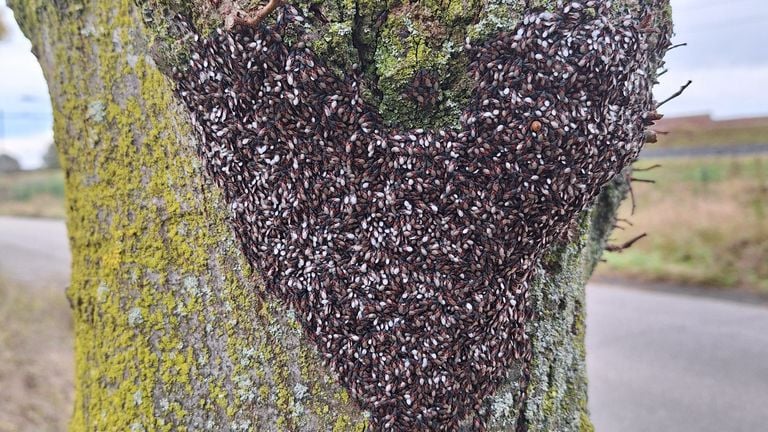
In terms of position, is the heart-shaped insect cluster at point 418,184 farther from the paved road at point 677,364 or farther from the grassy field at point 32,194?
the grassy field at point 32,194

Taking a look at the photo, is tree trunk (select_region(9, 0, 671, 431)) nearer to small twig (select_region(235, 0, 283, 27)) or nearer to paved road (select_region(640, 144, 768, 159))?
small twig (select_region(235, 0, 283, 27))

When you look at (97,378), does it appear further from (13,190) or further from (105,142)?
(13,190)

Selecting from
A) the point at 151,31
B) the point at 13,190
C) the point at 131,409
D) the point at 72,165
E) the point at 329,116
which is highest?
the point at 151,31

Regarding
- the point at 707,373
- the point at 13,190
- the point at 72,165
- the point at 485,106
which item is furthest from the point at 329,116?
the point at 13,190

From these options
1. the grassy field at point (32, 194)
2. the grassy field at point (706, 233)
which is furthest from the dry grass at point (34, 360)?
the grassy field at point (32, 194)

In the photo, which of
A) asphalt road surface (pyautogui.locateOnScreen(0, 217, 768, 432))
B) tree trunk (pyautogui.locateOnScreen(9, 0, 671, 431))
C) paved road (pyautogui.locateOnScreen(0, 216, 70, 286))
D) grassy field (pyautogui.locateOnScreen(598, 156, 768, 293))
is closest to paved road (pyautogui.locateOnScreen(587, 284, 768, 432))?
asphalt road surface (pyautogui.locateOnScreen(0, 217, 768, 432))

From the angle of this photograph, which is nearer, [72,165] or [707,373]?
[72,165]
